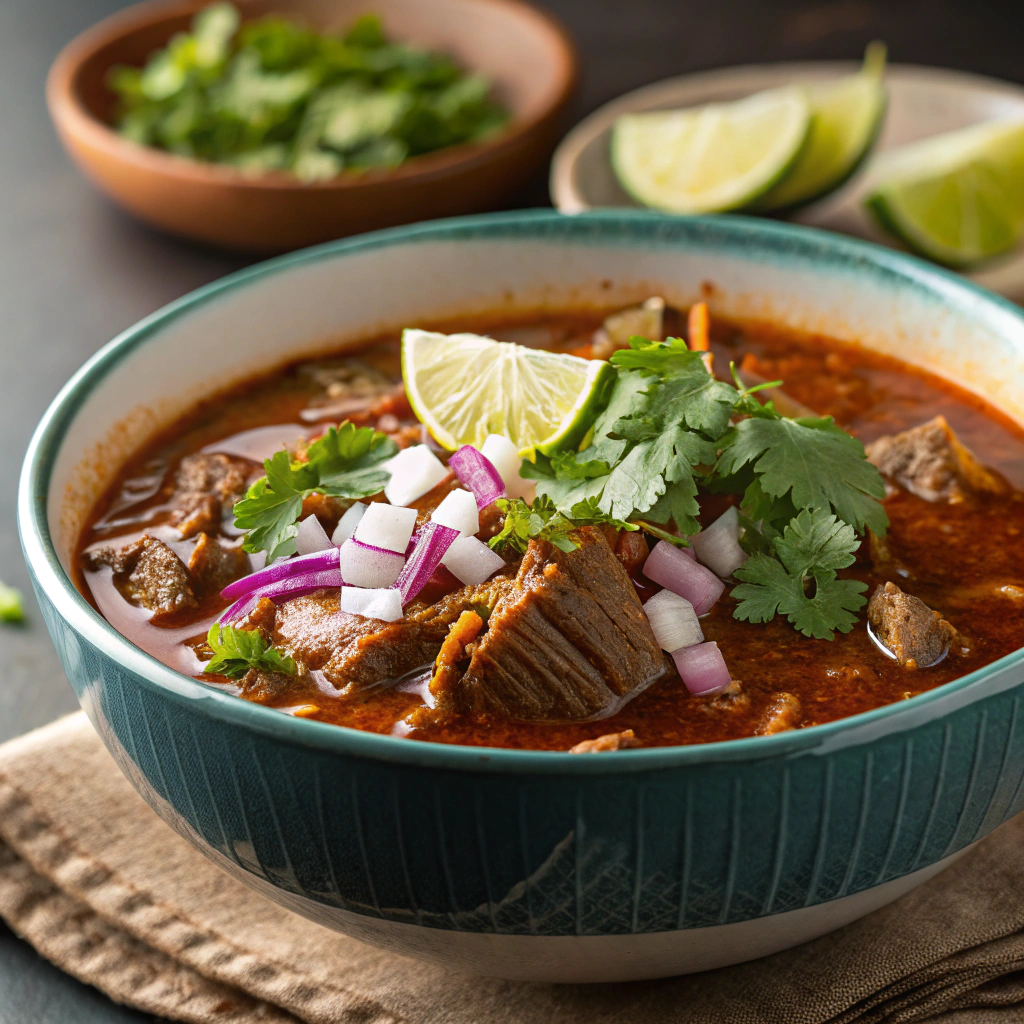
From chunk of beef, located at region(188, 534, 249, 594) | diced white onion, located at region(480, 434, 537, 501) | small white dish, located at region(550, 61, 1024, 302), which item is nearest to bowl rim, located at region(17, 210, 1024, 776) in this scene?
chunk of beef, located at region(188, 534, 249, 594)

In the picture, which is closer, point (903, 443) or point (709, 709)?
point (709, 709)

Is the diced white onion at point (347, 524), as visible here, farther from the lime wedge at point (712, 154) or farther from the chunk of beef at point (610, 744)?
the lime wedge at point (712, 154)

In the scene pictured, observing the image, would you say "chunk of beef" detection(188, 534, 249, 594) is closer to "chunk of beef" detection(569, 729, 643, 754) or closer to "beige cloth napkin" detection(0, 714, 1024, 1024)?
"beige cloth napkin" detection(0, 714, 1024, 1024)

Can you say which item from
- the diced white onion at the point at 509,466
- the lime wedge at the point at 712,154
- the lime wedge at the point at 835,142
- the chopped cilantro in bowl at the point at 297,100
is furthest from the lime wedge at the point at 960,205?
the diced white onion at the point at 509,466

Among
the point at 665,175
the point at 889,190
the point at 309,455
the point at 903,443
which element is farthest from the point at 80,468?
the point at 889,190

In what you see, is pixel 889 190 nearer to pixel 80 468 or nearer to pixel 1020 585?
pixel 1020 585
